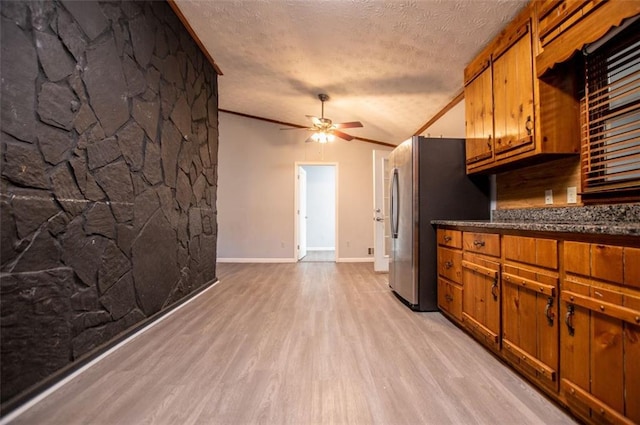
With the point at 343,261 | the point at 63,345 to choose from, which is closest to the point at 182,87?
the point at 63,345

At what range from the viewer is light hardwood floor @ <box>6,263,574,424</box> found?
128cm

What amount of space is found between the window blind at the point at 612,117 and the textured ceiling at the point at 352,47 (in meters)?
0.80

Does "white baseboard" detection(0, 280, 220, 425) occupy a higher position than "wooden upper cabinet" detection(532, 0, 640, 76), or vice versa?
"wooden upper cabinet" detection(532, 0, 640, 76)

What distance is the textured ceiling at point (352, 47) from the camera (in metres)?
2.28

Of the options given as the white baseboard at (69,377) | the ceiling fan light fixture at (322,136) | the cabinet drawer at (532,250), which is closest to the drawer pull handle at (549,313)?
the cabinet drawer at (532,250)

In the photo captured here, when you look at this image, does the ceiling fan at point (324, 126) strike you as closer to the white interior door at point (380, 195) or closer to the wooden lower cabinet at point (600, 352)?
the white interior door at point (380, 195)

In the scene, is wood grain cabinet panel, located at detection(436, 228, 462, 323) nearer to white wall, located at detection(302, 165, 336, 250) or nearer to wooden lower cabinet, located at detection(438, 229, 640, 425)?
wooden lower cabinet, located at detection(438, 229, 640, 425)

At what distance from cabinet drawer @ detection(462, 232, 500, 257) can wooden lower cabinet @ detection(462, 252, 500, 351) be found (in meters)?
0.05

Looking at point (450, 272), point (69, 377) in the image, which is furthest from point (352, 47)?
point (69, 377)

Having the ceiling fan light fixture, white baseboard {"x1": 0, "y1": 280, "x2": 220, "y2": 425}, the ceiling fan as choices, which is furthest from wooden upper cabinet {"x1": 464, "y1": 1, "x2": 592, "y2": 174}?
white baseboard {"x1": 0, "y1": 280, "x2": 220, "y2": 425}

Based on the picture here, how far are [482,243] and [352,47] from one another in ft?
7.58

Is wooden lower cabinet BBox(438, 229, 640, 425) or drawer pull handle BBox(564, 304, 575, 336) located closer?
wooden lower cabinet BBox(438, 229, 640, 425)

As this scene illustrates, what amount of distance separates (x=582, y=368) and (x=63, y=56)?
3.09 m

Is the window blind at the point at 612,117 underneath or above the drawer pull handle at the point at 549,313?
above
